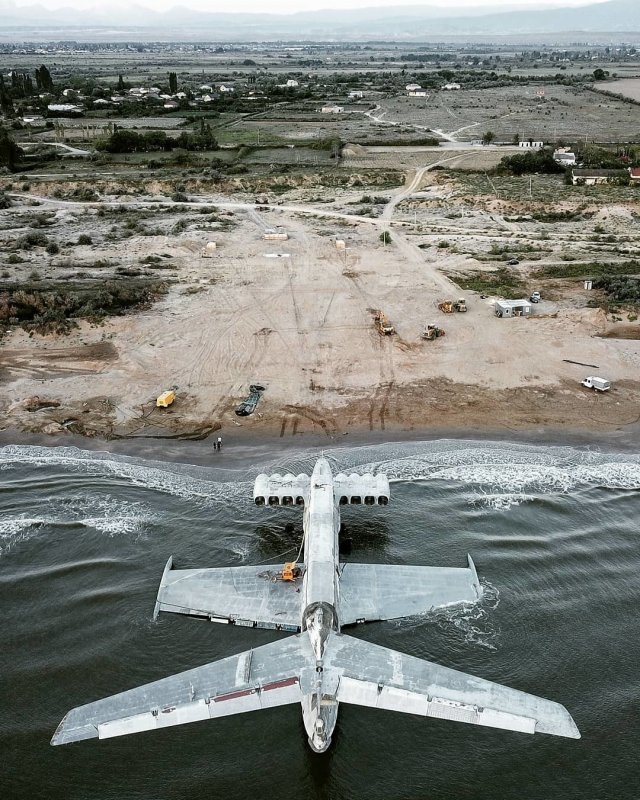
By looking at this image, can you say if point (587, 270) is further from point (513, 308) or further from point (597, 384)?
point (597, 384)

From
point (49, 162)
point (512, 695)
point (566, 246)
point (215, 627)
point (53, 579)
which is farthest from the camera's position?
point (49, 162)

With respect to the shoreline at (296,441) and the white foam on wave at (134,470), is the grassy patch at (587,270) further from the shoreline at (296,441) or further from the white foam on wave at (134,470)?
the white foam on wave at (134,470)

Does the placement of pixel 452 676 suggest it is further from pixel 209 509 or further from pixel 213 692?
pixel 209 509

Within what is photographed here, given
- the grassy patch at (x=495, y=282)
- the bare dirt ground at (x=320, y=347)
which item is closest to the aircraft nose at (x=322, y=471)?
the bare dirt ground at (x=320, y=347)

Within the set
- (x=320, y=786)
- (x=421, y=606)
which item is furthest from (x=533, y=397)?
(x=320, y=786)

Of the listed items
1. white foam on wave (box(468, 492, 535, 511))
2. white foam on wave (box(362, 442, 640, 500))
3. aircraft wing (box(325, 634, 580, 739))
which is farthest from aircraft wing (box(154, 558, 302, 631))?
white foam on wave (box(468, 492, 535, 511))
